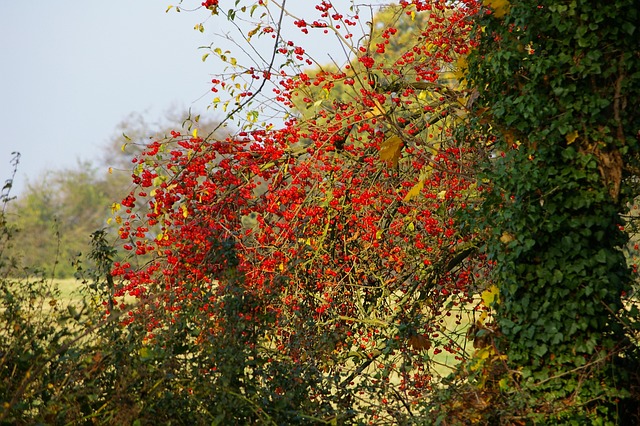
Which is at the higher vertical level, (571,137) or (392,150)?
(392,150)

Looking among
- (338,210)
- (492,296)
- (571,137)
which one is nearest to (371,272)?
(338,210)

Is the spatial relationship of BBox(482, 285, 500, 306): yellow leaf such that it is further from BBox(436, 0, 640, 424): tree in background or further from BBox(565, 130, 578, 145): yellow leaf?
BBox(565, 130, 578, 145): yellow leaf

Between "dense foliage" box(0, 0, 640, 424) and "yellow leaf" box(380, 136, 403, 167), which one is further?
"yellow leaf" box(380, 136, 403, 167)

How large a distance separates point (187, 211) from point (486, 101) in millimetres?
2341

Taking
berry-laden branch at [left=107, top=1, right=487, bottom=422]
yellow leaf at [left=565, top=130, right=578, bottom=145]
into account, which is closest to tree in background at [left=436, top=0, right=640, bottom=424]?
yellow leaf at [left=565, top=130, right=578, bottom=145]

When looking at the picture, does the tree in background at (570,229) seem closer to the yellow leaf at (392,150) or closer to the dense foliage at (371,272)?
the dense foliage at (371,272)

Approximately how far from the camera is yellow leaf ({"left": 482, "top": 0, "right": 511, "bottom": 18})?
5270 millimetres

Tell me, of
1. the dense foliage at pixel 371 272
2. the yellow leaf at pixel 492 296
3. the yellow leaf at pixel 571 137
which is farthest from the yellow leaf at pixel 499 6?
the yellow leaf at pixel 492 296

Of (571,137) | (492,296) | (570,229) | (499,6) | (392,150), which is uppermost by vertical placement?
(499,6)

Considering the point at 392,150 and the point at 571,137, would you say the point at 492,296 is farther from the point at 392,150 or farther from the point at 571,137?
the point at 392,150

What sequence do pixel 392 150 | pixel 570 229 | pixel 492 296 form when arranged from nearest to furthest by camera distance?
pixel 570 229 → pixel 492 296 → pixel 392 150

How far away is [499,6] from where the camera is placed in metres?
5.30

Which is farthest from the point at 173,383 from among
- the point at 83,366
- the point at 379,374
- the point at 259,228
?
the point at 259,228

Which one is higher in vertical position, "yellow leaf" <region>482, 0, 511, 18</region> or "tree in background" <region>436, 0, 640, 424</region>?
"yellow leaf" <region>482, 0, 511, 18</region>
